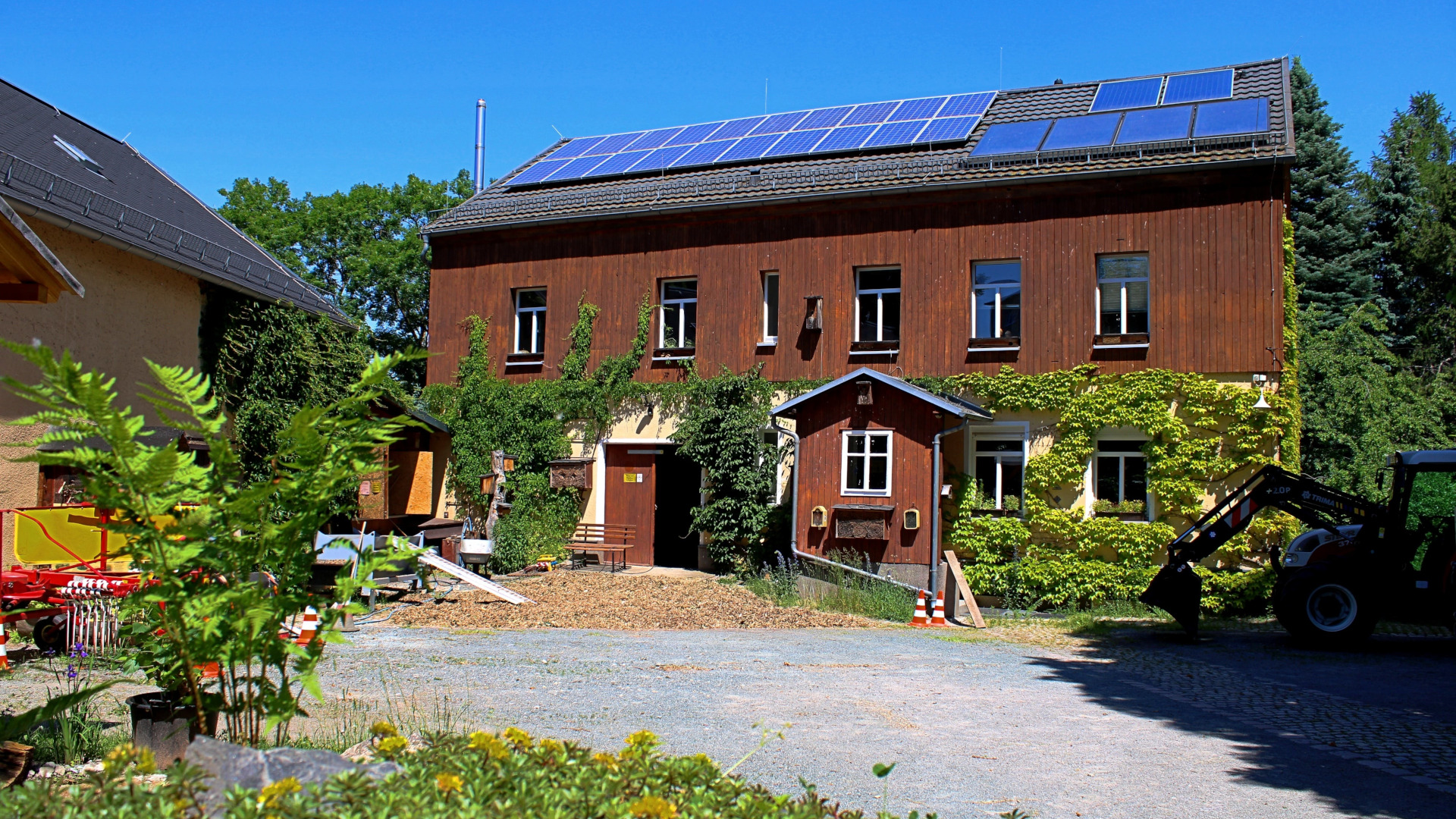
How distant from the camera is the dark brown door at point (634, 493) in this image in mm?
20359

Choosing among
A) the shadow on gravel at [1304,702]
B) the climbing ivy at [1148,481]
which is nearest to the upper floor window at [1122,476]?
the climbing ivy at [1148,481]

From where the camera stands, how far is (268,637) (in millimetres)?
4645

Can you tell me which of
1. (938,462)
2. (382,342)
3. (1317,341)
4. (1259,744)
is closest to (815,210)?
(938,462)

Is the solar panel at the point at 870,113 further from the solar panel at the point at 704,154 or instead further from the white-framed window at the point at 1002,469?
the white-framed window at the point at 1002,469

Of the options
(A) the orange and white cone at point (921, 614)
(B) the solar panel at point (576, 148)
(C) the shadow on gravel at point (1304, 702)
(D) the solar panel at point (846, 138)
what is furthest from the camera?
(B) the solar panel at point (576, 148)

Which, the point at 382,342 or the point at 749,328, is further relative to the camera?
the point at 382,342

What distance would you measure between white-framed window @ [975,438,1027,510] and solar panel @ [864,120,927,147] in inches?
236

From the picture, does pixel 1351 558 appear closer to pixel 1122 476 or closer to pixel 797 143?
pixel 1122 476

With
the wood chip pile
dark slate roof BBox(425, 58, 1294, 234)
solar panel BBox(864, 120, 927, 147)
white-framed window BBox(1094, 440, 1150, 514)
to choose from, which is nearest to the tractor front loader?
white-framed window BBox(1094, 440, 1150, 514)

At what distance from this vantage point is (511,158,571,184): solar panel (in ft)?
76.2

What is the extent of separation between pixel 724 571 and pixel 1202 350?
8.66m

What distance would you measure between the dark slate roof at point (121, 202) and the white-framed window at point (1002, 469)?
12.6m

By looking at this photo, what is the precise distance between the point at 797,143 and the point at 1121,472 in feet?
30.0

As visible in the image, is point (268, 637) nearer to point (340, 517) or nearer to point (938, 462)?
point (938, 462)
